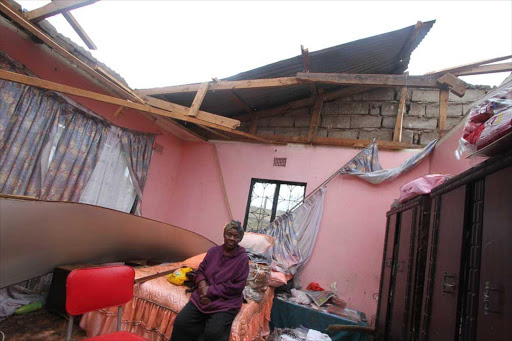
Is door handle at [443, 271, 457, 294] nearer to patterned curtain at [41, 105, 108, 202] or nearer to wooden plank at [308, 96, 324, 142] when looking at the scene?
wooden plank at [308, 96, 324, 142]

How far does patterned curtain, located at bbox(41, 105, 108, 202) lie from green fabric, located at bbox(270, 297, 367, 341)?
126 inches

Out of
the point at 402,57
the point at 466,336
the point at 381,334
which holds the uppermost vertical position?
the point at 402,57

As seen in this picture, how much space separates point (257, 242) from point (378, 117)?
306 cm

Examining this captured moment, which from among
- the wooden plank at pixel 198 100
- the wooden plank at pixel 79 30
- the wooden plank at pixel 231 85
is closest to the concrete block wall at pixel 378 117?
the wooden plank at pixel 231 85

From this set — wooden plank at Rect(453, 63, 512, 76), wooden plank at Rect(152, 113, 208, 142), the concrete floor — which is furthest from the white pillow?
wooden plank at Rect(453, 63, 512, 76)

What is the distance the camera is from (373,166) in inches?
180

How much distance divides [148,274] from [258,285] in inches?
48.3

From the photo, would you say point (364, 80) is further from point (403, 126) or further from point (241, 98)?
point (241, 98)

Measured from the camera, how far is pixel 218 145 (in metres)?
5.84

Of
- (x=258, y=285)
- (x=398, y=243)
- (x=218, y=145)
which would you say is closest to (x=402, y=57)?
(x=398, y=243)

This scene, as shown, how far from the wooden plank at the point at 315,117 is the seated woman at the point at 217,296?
9.72 ft

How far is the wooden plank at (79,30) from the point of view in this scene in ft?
10.9

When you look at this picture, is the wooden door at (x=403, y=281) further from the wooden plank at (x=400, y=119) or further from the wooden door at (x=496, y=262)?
the wooden plank at (x=400, y=119)

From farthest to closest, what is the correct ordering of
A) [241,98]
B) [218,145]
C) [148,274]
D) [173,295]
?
[218,145], [241,98], [148,274], [173,295]
